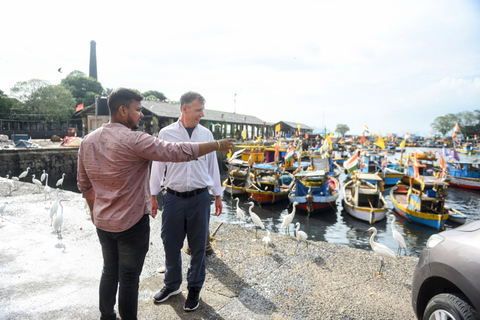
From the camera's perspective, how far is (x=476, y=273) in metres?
1.90

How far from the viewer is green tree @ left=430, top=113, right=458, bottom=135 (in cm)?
10182

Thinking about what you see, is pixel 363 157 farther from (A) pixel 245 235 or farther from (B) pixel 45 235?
(B) pixel 45 235

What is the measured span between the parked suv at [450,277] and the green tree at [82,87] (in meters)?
57.6

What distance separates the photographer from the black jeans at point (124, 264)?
2.04 m

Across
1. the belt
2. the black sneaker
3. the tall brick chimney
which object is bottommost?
the black sneaker

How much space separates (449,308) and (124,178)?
2.58m

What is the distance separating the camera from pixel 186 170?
2.74 m

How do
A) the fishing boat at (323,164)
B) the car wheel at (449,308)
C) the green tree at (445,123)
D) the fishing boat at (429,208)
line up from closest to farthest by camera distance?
the car wheel at (449,308) → the fishing boat at (429,208) → the fishing boat at (323,164) → the green tree at (445,123)

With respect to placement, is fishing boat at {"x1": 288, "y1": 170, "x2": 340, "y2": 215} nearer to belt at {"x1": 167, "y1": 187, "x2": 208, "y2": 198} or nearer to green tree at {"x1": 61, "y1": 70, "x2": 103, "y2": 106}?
belt at {"x1": 167, "y1": 187, "x2": 208, "y2": 198}

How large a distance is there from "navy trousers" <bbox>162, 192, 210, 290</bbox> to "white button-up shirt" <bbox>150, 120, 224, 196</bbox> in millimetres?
126

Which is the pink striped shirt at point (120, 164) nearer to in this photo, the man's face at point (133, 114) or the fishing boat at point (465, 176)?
the man's face at point (133, 114)

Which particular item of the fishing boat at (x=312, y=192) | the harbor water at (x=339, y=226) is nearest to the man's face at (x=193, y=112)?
the harbor water at (x=339, y=226)

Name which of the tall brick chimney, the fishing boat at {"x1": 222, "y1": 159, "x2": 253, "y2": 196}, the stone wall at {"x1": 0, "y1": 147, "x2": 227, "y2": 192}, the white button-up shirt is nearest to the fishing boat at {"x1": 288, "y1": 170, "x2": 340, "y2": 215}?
the fishing boat at {"x1": 222, "y1": 159, "x2": 253, "y2": 196}

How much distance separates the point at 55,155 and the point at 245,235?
852 inches
